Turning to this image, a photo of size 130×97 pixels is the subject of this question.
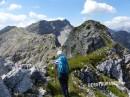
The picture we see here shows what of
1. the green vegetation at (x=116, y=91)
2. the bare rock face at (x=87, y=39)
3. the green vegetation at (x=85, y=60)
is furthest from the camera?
the bare rock face at (x=87, y=39)

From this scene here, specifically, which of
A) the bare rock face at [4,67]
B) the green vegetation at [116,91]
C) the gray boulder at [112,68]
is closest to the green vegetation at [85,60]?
the gray boulder at [112,68]

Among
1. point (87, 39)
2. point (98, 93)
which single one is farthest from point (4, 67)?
point (87, 39)

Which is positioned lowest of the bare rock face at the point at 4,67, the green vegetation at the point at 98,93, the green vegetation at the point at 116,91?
the green vegetation at the point at 116,91

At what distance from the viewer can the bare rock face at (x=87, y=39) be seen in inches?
4304

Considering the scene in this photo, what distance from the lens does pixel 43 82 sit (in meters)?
49.1

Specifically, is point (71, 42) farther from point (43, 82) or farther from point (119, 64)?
point (43, 82)

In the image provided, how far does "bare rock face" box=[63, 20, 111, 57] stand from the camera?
109312 millimetres

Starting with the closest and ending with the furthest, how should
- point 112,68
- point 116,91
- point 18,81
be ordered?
point 18,81 < point 116,91 < point 112,68

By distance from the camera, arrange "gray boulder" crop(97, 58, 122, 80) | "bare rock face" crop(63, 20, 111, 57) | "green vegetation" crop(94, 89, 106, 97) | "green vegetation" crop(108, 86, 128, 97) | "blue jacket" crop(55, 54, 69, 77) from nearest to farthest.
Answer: "blue jacket" crop(55, 54, 69, 77) < "green vegetation" crop(94, 89, 106, 97) < "green vegetation" crop(108, 86, 128, 97) < "gray boulder" crop(97, 58, 122, 80) < "bare rock face" crop(63, 20, 111, 57)

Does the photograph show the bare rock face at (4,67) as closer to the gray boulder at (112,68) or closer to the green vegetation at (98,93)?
the green vegetation at (98,93)

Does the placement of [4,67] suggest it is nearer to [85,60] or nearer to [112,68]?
[85,60]

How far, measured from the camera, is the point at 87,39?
118 meters

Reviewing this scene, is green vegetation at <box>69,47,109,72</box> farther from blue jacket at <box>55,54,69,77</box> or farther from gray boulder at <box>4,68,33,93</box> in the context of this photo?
blue jacket at <box>55,54,69,77</box>

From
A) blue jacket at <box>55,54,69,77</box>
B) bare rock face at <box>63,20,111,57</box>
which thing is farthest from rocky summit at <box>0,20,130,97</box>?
blue jacket at <box>55,54,69,77</box>
